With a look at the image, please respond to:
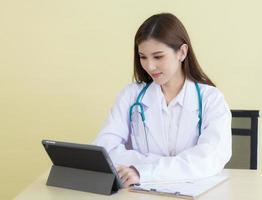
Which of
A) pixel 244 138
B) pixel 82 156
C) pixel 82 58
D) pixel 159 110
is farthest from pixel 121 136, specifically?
pixel 82 58

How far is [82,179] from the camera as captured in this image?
1424mm

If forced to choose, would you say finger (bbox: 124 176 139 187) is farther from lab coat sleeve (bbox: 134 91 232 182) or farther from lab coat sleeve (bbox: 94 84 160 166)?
lab coat sleeve (bbox: 94 84 160 166)

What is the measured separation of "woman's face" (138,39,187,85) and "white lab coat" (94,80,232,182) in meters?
0.09

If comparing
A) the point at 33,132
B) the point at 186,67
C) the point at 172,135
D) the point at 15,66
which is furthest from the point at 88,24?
the point at 172,135

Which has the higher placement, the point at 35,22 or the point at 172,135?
the point at 35,22

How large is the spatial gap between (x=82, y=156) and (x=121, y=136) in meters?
0.40

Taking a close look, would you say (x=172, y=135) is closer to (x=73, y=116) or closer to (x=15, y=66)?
(x=73, y=116)

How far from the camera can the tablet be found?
131 centimetres

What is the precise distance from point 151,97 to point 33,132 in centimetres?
116

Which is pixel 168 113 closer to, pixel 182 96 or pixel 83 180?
pixel 182 96

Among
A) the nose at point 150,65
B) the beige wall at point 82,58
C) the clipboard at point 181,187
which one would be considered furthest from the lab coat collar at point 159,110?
the beige wall at point 82,58

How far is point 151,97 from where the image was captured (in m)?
1.77

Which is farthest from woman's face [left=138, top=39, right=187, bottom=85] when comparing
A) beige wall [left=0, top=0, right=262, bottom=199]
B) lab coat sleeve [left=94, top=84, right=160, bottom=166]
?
beige wall [left=0, top=0, right=262, bottom=199]

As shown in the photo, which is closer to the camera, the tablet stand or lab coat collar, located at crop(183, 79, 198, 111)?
the tablet stand
